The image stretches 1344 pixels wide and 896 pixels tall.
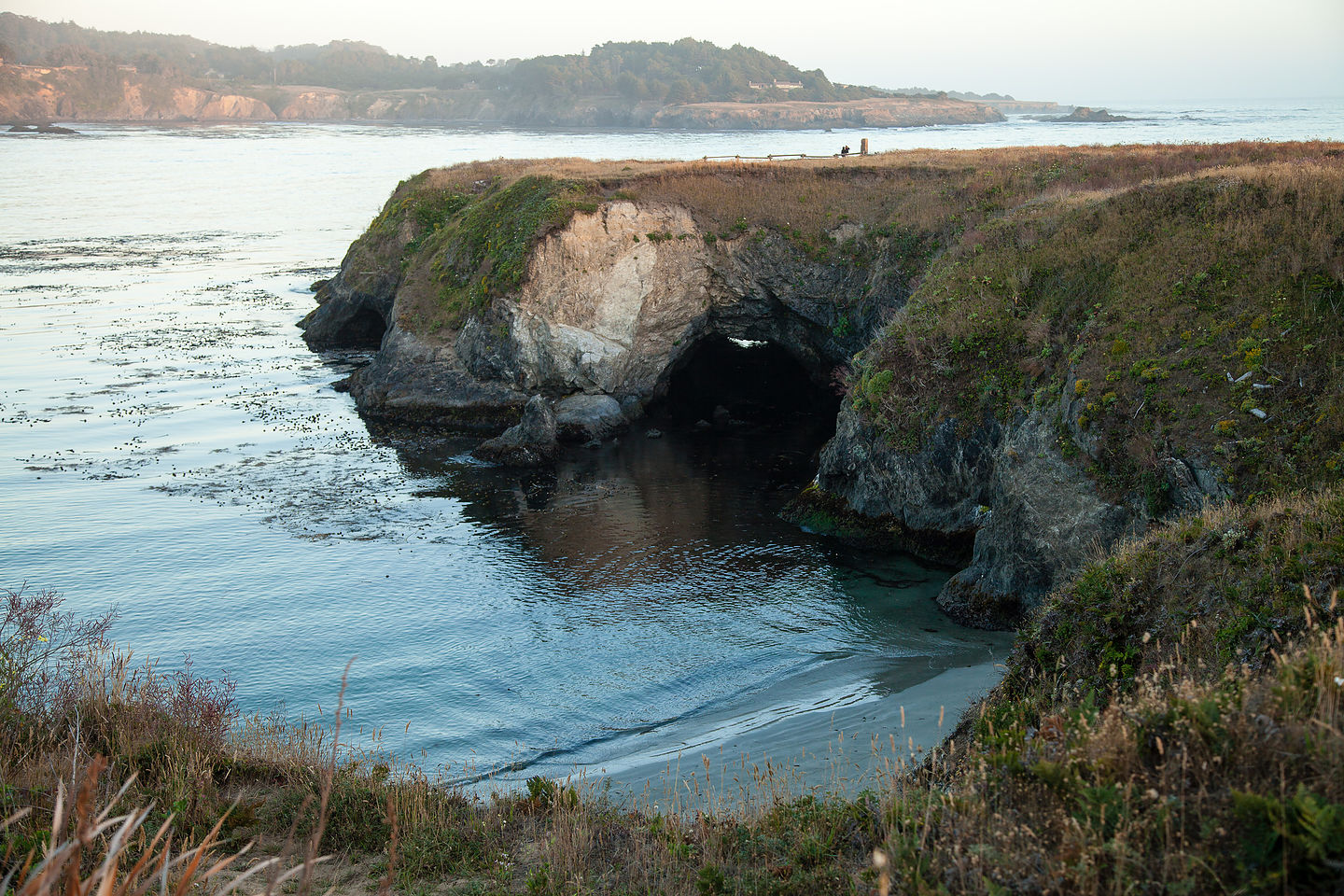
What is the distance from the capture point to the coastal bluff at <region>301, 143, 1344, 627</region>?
20.1 metres

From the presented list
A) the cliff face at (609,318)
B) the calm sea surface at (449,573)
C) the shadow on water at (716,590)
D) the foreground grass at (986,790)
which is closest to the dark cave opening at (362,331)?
the calm sea surface at (449,573)

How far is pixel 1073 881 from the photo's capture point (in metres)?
6.36

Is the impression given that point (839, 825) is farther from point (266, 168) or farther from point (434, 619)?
point (266, 168)

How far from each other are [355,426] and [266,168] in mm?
128763

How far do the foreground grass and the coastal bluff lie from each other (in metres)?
5.39

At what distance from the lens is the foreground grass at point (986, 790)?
20.2 ft

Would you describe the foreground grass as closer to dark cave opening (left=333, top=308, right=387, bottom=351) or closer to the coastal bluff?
the coastal bluff

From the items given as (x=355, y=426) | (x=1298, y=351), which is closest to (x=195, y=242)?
(x=355, y=426)

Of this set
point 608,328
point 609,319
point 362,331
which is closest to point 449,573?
point 608,328

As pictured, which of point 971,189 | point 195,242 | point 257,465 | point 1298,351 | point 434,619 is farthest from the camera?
point 195,242

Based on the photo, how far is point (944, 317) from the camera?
27516 mm

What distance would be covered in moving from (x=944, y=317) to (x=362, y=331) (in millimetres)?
38710

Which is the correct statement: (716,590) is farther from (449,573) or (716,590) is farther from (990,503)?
(990,503)

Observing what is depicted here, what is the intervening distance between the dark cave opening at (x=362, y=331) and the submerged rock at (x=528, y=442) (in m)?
20.7
